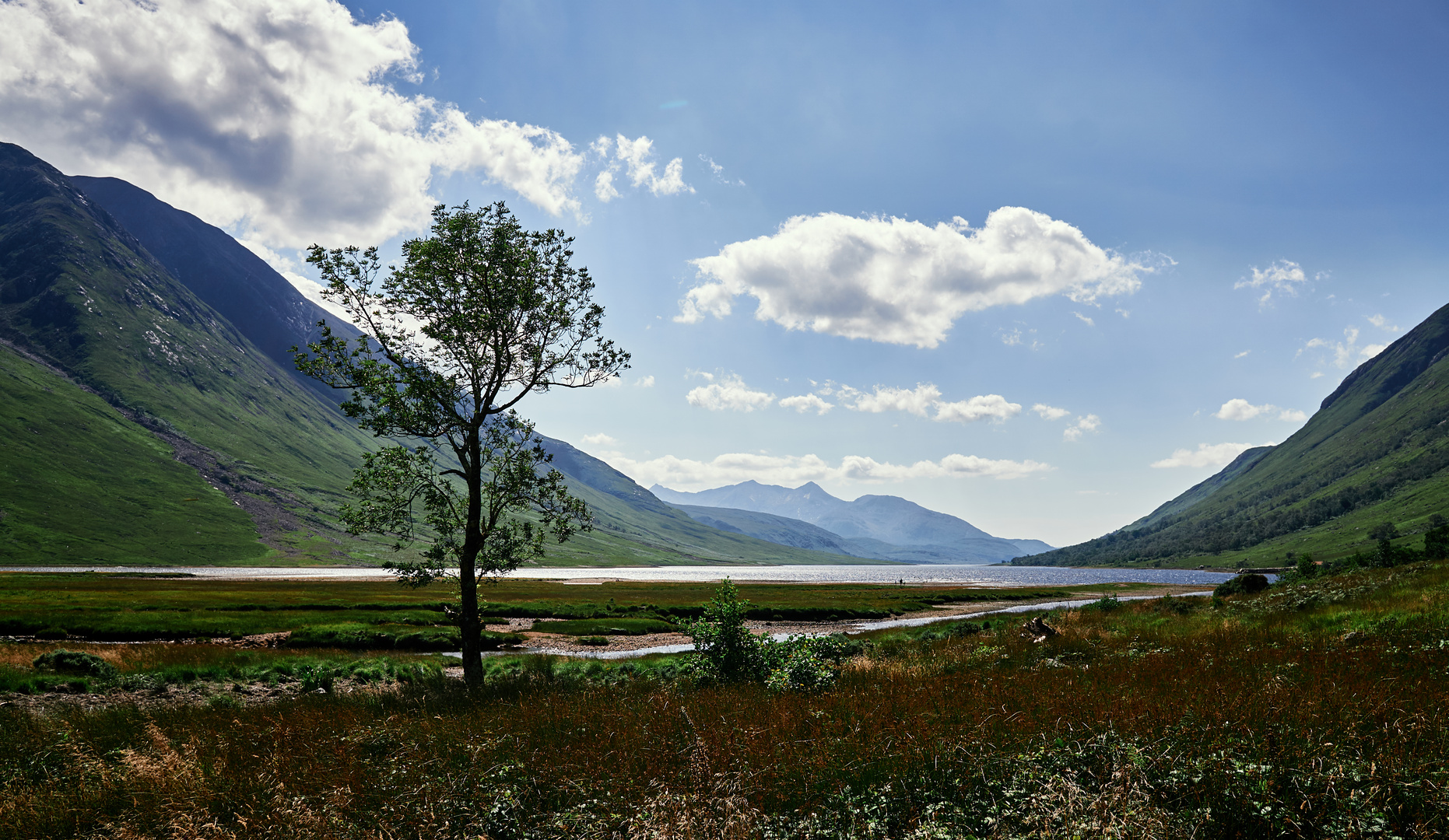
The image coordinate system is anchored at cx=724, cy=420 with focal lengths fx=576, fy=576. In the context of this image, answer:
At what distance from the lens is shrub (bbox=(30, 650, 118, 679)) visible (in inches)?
957

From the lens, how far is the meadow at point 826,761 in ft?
17.9

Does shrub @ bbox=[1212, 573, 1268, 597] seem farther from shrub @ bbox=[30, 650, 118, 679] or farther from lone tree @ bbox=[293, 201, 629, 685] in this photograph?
shrub @ bbox=[30, 650, 118, 679]

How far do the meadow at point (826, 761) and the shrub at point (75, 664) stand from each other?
1709 cm

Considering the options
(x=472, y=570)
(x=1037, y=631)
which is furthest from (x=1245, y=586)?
(x=472, y=570)

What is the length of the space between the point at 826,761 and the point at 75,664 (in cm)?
3476

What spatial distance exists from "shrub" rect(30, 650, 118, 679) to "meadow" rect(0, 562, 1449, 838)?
56.1 ft

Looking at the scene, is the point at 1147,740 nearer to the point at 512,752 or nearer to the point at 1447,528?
the point at 512,752

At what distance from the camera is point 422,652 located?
38938 mm

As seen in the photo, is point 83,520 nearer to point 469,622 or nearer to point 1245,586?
point 469,622

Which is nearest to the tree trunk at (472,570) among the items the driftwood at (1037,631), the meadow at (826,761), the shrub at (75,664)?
the meadow at (826,761)

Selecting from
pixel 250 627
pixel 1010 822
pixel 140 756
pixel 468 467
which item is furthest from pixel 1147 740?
pixel 250 627

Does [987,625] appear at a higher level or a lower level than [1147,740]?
lower

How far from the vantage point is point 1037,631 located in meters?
24.0

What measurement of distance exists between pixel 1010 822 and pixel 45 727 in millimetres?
18313
